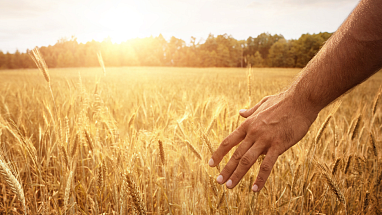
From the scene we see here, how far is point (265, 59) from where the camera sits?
147 ft

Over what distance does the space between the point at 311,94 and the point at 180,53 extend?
5121cm

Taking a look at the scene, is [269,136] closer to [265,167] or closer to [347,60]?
[265,167]

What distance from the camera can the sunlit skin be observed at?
2.17 feet

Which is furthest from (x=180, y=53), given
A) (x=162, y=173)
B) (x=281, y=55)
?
(x=162, y=173)

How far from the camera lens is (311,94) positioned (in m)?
0.74

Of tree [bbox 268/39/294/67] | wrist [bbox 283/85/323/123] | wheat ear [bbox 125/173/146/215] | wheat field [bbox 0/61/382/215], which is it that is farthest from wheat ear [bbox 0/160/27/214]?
tree [bbox 268/39/294/67]

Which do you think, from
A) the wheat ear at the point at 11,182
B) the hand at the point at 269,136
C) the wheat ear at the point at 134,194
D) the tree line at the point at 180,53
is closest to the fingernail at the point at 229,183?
the hand at the point at 269,136

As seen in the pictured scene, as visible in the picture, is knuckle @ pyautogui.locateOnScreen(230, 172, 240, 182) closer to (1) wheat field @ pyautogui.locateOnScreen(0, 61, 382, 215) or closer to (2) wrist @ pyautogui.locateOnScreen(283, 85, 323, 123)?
(1) wheat field @ pyautogui.locateOnScreen(0, 61, 382, 215)

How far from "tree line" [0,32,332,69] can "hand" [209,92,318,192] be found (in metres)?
36.7

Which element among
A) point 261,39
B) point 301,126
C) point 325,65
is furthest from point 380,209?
point 261,39

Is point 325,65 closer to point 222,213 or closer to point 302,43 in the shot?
point 222,213

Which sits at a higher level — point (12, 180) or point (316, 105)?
point (316, 105)

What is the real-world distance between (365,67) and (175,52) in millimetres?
52396

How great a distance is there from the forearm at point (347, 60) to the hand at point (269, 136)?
0.05 metres
